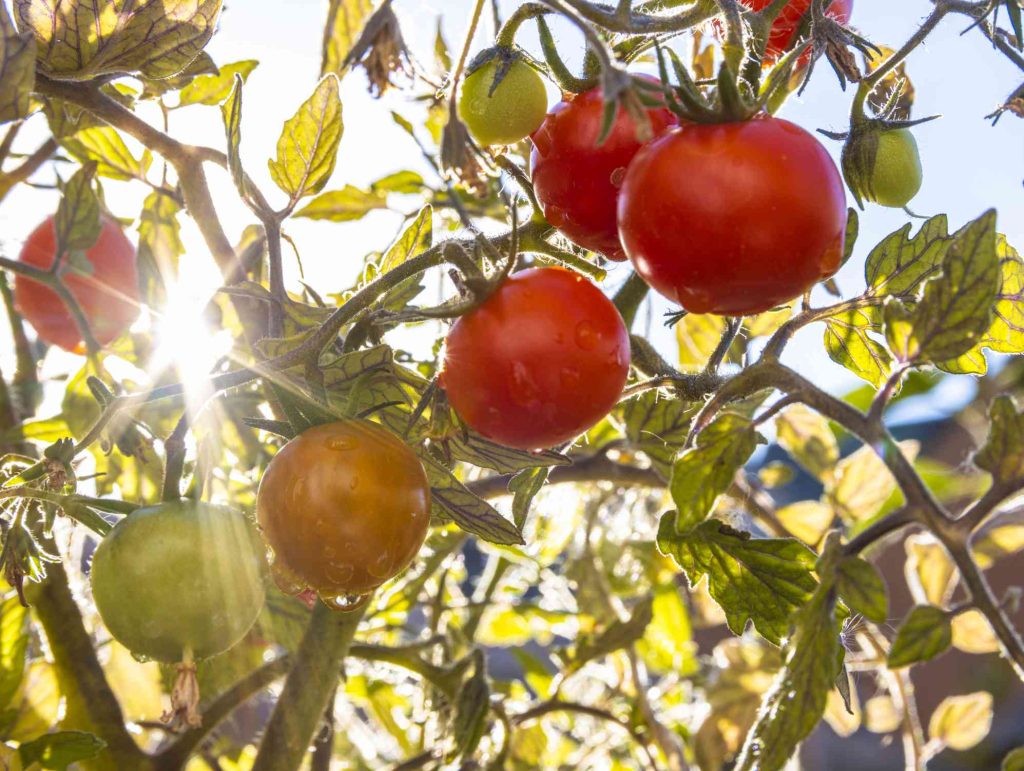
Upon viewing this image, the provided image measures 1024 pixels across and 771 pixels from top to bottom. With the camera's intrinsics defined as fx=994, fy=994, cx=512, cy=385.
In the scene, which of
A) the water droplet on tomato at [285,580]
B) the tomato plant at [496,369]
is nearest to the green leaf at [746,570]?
the tomato plant at [496,369]

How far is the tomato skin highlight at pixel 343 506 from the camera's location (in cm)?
51

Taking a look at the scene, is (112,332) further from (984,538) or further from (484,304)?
(984,538)

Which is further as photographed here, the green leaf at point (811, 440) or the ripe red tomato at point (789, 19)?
the green leaf at point (811, 440)

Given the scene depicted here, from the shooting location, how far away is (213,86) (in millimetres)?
1001

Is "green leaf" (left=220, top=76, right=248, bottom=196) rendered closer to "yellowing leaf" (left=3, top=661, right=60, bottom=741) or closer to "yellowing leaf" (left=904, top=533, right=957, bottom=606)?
"yellowing leaf" (left=3, top=661, right=60, bottom=741)

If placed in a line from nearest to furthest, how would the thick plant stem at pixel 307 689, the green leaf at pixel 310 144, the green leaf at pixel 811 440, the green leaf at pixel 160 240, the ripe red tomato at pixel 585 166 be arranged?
1. the ripe red tomato at pixel 585 166
2. the green leaf at pixel 310 144
3. the thick plant stem at pixel 307 689
4. the green leaf at pixel 160 240
5. the green leaf at pixel 811 440

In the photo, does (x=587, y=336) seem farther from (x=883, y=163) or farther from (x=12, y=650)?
(x=12, y=650)

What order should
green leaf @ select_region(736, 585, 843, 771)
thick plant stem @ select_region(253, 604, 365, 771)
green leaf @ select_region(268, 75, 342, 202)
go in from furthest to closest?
thick plant stem @ select_region(253, 604, 365, 771), green leaf @ select_region(268, 75, 342, 202), green leaf @ select_region(736, 585, 843, 771)

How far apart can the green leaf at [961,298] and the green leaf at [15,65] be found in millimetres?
462

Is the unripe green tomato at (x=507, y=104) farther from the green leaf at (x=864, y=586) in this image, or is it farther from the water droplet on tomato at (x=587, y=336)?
the green leaf at (x=864, y=586)

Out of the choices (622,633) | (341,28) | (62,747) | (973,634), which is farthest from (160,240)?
(973,634)

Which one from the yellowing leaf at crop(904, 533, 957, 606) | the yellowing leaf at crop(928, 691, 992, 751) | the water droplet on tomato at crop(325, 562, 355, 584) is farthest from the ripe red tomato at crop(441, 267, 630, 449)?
the yellowing leaf at crop(928, 691, 992, 751)

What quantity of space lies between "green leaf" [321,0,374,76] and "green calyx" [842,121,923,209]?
605 mm

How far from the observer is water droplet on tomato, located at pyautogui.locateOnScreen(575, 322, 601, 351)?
0.47m
